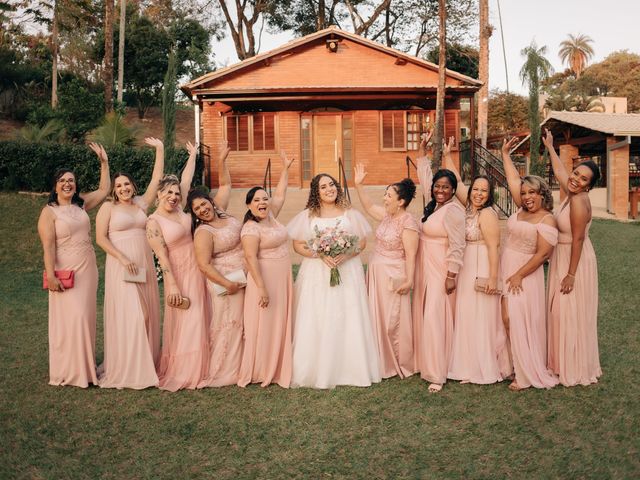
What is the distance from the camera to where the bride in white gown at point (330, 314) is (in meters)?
5.91

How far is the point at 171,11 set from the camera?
44.8m

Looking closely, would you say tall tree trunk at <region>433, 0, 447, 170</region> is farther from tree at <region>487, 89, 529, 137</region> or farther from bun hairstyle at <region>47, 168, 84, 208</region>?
tree at <region>487, 89, 529, 137</region>

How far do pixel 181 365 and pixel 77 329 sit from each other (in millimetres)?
1100

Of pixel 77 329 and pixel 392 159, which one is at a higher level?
pixel 392 159

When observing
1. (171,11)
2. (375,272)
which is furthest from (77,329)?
(171,11)

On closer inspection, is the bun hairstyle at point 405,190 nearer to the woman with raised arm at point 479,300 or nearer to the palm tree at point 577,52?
the woman with raised arm at point 479,300

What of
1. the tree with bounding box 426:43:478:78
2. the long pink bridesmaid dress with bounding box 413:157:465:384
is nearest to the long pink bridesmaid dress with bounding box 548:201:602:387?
the long pink bridesmaid dress with bounding box 413:157:465:384

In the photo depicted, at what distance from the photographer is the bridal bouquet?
5.76 meters

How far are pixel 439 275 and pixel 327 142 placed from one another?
16100 mm

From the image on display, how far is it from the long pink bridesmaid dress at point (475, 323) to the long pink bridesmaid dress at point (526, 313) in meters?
0.17

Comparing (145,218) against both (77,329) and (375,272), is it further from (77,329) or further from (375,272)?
(375,272)

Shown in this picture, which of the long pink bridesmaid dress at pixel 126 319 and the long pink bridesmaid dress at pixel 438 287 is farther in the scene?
the long pink bridesmaid dress at pixel 126 319

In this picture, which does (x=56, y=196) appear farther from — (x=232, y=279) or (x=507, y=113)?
(x=507, y=113)

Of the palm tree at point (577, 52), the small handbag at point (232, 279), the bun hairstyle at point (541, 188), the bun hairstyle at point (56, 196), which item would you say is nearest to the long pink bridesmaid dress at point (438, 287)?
the bun hairstyle at point (541, 188)
